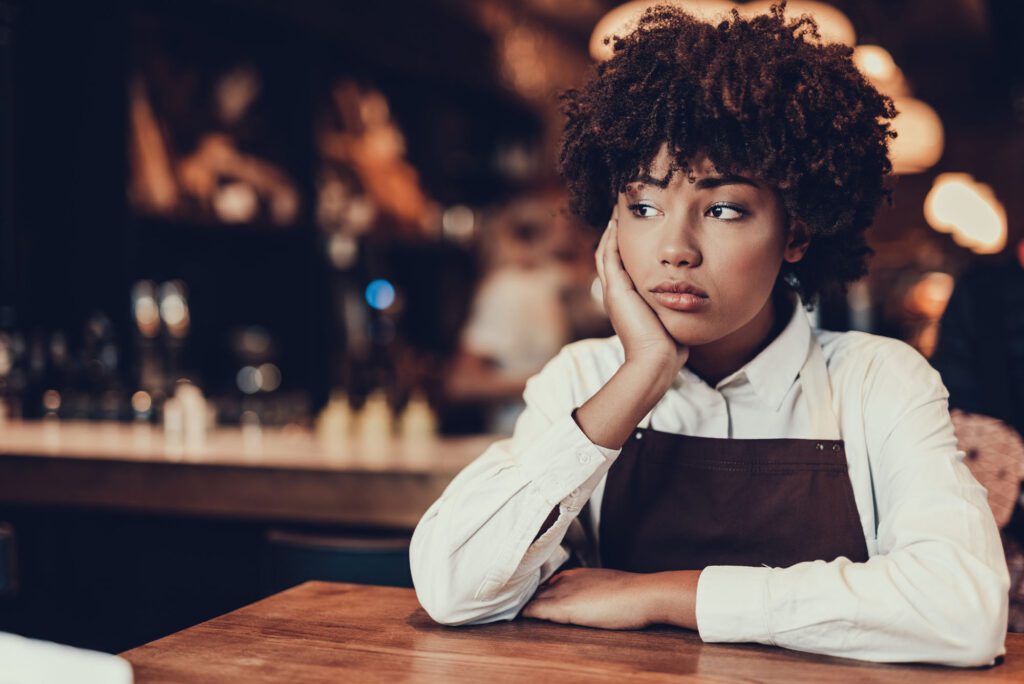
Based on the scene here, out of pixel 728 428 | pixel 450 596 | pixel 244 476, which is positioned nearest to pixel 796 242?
pixel 728 428

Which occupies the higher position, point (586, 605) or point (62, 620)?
point (586, 605)

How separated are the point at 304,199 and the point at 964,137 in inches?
199

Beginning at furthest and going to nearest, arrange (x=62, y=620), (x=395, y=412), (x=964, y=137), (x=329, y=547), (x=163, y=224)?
(x=964, y=137), (x=395, y=412), (x=163, y=224), (x=62, y=620), (x=329, y=547)

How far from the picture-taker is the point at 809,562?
132 centimetres

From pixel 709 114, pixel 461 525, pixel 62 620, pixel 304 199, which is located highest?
pixel 304 199

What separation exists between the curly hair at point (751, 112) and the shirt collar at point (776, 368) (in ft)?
0.51

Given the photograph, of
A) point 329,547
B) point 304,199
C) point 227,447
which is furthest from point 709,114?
point 304,199

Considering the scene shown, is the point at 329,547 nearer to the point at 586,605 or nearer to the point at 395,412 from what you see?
the point at 586,605

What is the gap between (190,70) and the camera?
13.7 feet

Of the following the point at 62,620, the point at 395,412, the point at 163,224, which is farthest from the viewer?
the point at 395,412

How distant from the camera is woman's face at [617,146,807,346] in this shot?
55.1 inches

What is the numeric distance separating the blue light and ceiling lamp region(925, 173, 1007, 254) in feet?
7.95

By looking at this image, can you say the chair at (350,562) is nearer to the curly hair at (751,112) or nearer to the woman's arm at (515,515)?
the woman's arm at (515,515)

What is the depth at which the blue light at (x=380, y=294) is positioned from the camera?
499 centimetres
